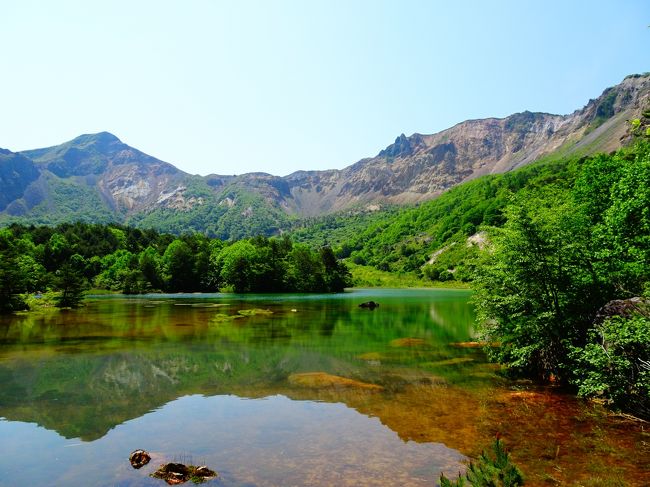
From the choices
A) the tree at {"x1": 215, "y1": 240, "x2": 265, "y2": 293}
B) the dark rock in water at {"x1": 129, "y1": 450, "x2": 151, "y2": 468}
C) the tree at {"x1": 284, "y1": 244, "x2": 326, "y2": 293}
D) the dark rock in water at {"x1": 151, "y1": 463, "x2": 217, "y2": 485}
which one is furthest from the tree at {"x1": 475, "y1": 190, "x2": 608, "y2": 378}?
the tree at {"x1": 284, "y1": 244, "x2": 326, "y2": 293}

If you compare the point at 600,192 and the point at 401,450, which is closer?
the point at 401,450

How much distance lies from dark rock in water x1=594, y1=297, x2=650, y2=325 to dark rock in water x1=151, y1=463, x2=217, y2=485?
16918 mm

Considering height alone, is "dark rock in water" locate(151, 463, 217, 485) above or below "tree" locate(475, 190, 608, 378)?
below

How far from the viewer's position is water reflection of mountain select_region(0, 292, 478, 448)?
1947cm

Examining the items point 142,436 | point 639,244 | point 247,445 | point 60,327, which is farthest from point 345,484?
point 60,327

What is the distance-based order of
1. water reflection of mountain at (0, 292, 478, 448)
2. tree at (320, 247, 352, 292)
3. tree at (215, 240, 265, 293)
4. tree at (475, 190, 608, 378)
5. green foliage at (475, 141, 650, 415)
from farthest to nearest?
tree at (320, 247, 352, 292)
tree at (215, 240, 265, 293)
tree at (475, 190, 608, 378)
water reflection of mountain at (0, 292, 478, 448)
green foliage at (475, 141, 650, 415)

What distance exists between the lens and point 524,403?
19.8 m

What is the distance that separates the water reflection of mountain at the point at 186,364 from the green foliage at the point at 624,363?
25.5 feet

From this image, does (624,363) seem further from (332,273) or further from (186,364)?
(332,273)

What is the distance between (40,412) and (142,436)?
5.97m

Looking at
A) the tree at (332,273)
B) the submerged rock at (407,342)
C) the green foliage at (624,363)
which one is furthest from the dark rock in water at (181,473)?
the tree at (332,273)

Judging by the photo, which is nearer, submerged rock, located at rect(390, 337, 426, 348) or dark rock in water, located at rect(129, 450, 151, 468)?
dark rock in water, located at rect(129, 450, 151, 468)

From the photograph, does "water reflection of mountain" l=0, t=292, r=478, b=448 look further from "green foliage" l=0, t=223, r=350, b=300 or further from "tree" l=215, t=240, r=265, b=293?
"green foliage" l=0, t=223, r=350, b=300

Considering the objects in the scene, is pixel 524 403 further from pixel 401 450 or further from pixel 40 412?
pixel 40 412
